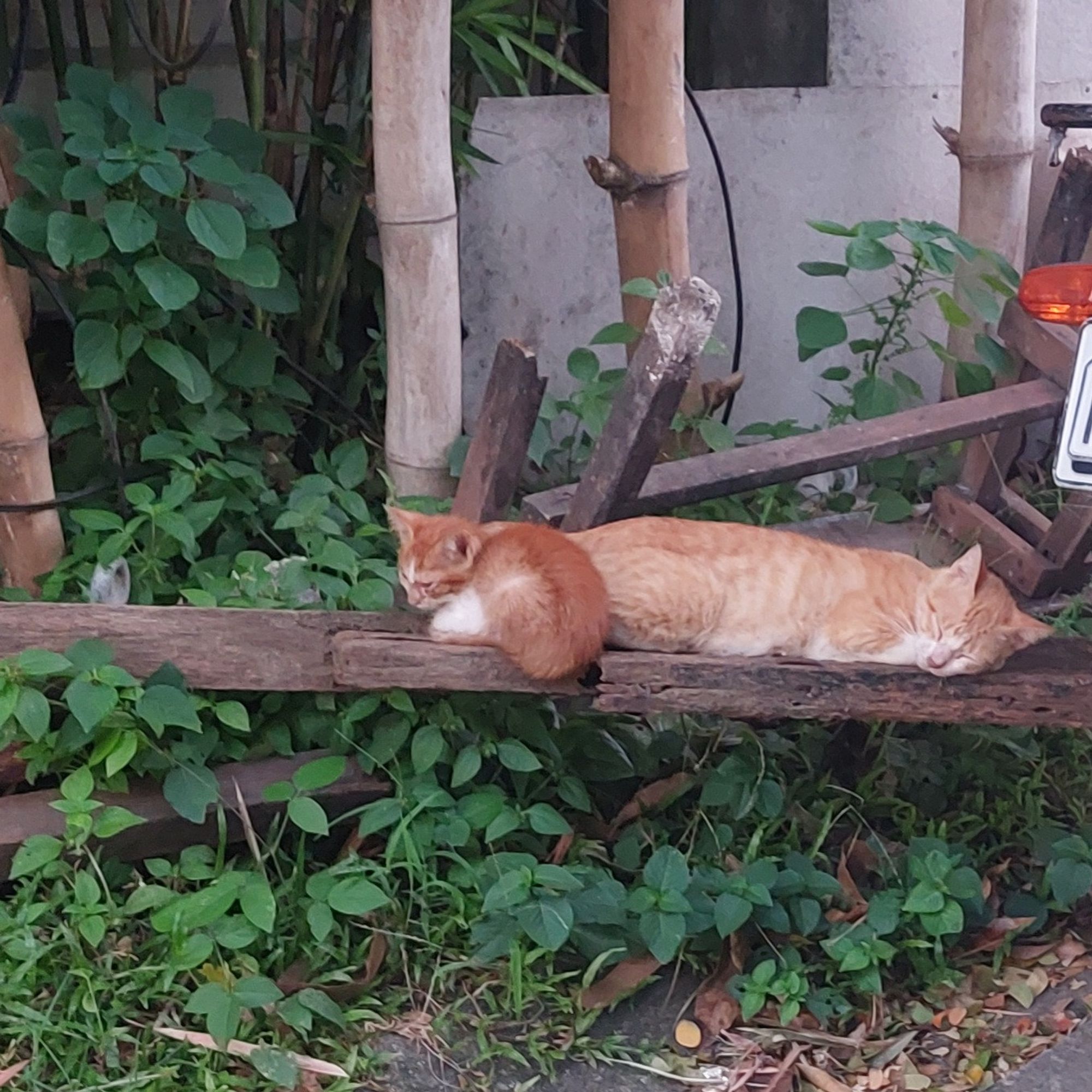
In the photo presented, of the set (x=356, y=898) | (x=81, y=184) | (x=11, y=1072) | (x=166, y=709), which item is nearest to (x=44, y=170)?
(x=81, y=184)

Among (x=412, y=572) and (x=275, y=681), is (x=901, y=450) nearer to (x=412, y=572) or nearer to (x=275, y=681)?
(x=412, y=572)

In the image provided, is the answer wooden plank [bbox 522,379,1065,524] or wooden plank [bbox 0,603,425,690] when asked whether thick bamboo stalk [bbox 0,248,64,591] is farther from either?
wooden plank [bbox 522,379,1065,524]

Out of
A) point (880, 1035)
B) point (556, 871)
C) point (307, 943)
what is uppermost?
point (556, 871)

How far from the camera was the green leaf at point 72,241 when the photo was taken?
98.7 inches

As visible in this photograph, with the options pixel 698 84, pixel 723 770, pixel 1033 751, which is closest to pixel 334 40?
pixel 698 84

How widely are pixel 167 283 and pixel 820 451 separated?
1.34 metres

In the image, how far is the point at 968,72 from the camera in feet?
10.7

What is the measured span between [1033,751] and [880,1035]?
2.58 feet

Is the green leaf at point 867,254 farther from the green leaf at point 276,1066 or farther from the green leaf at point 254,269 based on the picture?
the green leaf at point 276,1066

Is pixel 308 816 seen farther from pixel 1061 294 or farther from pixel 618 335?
pixel 1061 294

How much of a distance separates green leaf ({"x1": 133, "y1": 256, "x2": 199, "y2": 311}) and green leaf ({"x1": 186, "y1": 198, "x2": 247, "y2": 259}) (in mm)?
85

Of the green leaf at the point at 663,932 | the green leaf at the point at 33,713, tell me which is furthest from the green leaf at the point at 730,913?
the green leaf at the point at 33,713

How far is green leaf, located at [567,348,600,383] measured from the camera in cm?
302

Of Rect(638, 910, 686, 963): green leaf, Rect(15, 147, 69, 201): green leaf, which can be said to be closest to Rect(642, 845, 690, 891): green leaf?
Rect(638, 910, 686, 963): green leaf
